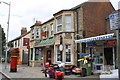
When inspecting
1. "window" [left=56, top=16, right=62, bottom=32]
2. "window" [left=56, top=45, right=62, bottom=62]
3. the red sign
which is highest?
"window" [left=56, top=16, right=62, bottom=32]

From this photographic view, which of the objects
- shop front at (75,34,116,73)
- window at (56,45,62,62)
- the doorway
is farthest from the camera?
window at (56,45,62,62)

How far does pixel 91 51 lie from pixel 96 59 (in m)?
0.87

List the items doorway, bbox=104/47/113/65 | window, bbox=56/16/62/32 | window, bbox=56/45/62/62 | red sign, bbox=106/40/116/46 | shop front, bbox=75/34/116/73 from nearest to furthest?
red sign, bbox=106/40/116/46 → shop front, bbox=75/34/116/73 → doorway, bbox=104/47/113/65 → window, bbox=56/45/62/62 → window, bbox=56/16/62/32

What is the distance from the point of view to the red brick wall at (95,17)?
15.0 m

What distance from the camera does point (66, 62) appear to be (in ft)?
49.0

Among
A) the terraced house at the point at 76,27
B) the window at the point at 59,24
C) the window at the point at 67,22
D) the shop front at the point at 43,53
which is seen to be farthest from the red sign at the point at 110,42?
the shop front at the point at 43,53

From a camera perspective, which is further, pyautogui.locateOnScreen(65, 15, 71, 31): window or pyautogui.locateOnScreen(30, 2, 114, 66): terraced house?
pyautogui.locateOnScreen(65, 15, 71, 31): window

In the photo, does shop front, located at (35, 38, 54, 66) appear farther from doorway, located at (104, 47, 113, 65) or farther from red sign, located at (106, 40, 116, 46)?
red sign, located at (106, 40, 116, 46)

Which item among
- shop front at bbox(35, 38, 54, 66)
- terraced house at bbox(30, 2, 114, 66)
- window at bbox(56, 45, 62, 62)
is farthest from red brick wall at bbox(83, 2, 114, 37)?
shop front at bbox(35, 38, 54, 66)

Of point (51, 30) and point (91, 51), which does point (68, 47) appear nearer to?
point (91, 51)

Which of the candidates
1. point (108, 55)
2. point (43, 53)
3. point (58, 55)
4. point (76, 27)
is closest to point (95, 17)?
point (76, 27)

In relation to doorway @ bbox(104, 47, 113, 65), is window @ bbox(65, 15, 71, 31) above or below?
above

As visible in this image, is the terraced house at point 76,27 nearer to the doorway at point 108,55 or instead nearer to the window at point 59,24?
the window at point 59,24

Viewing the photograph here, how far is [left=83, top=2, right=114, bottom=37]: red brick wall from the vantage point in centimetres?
1496
